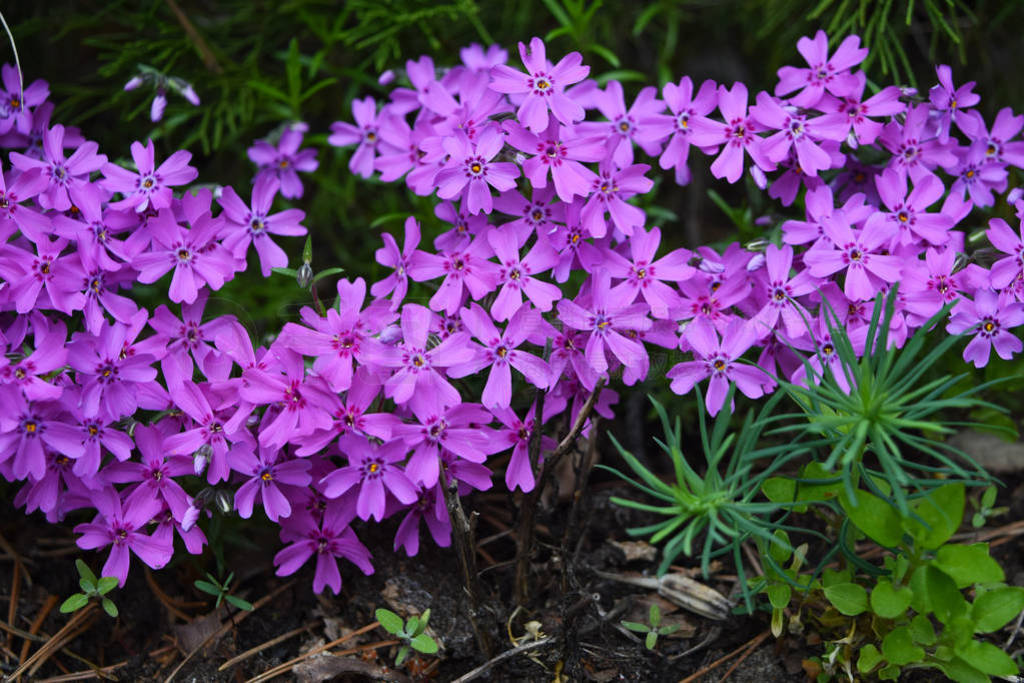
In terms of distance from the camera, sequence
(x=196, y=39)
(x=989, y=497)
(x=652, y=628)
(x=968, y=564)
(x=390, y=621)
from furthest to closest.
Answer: (x=196, y=39) < (x=989, y=497) < (x=652, y=628) < (x=390, y=621) < (x=968, y=564)

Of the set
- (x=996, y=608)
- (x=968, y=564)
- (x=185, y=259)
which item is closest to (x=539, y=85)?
(x=185, y=259)

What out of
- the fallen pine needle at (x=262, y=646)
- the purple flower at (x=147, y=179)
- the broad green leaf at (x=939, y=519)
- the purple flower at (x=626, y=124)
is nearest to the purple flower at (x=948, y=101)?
the purple flower at (x=626, y=124)

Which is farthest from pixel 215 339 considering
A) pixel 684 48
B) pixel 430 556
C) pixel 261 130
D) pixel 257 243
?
pixel 684 48

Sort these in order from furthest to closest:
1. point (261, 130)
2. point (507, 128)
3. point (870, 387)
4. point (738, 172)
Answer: point (261, 130) < point (738, 172) < point (507, 128) < point (870, 387)

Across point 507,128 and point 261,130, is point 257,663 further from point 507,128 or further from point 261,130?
point 261,130

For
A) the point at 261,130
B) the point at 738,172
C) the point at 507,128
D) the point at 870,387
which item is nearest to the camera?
the point at 870,387

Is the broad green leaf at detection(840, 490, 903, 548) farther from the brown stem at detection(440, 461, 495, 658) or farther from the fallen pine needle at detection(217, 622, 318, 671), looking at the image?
the fallen pine needle at detection(217, 622, 318, 671)

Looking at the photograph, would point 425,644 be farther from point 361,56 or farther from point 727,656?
point 361,56

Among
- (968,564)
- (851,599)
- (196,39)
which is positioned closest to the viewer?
(968,564)

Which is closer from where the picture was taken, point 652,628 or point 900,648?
point 900,648
